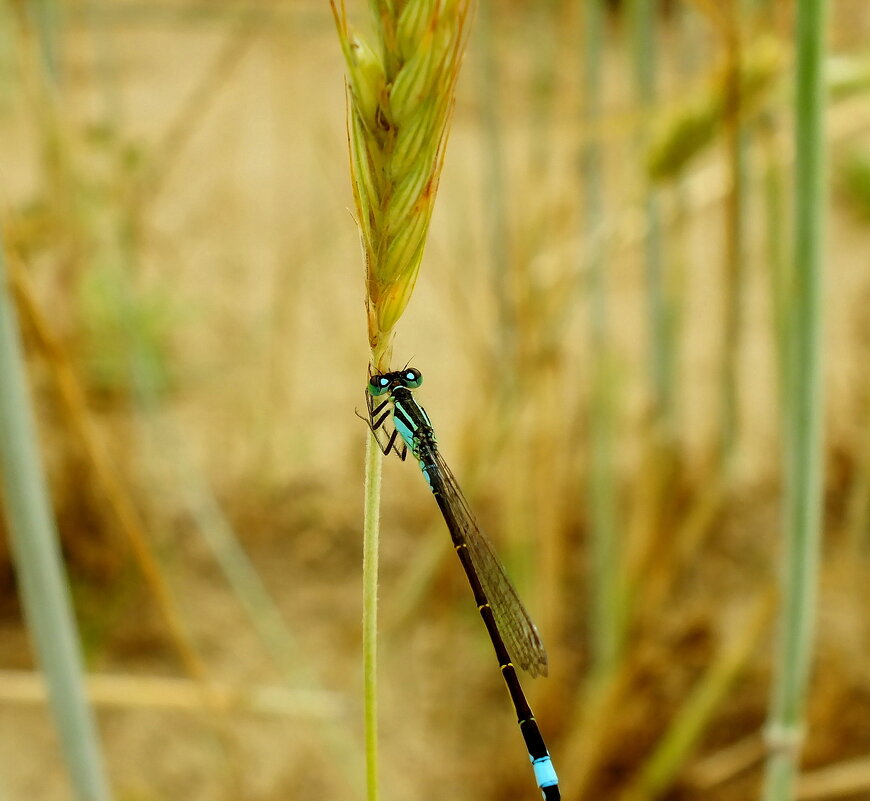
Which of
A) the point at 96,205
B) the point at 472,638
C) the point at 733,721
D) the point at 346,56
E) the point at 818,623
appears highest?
the point at 96,205

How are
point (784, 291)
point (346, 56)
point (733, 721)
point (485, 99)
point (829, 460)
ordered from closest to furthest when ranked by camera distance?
1. point (346, 56)
2. point (784, 291)
3. point (485, 99)
4. point (733, 721)
5. point (829, 460)

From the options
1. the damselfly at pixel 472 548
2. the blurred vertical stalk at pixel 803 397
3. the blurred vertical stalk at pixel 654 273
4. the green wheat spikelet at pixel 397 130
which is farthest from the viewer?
the blurred vertical stalk at pixel 654 273

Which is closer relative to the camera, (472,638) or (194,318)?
(472,638)

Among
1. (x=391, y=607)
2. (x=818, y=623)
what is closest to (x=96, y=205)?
(x=391, y=607)

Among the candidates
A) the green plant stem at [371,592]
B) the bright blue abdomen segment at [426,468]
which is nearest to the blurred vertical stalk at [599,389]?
the bright blue abdomen segment at [426,468]

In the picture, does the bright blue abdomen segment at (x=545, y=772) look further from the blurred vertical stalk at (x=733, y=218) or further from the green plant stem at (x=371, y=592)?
the blurred vertical stalk at (x=733, y=218)

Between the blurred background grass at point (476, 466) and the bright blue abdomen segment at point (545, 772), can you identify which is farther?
the blurred background grass at point (476, 466)

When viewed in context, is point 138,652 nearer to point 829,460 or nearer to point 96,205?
point 96,205
